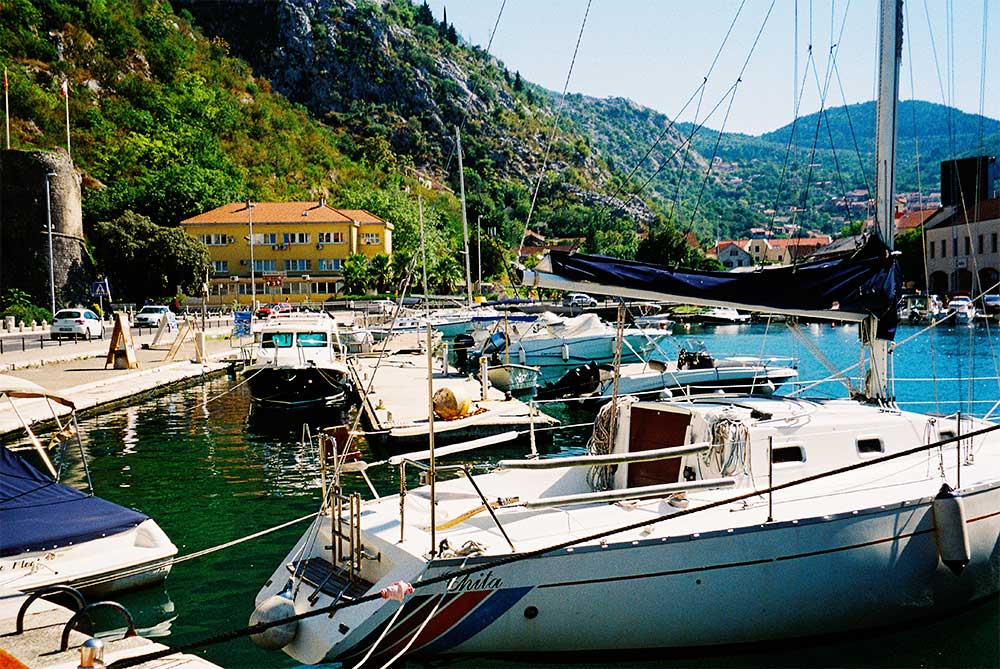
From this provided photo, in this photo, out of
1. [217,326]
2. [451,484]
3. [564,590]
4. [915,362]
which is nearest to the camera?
[564,590]

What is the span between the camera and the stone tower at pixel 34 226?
226 feet

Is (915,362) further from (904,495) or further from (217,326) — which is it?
(217,326)

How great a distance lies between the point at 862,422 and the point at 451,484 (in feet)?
16.4

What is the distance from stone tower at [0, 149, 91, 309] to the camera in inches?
2717

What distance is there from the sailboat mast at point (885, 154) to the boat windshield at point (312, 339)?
2060 cm

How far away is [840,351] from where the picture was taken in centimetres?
4866

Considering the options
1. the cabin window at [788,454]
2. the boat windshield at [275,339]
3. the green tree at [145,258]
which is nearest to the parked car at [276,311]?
the boat windshield at [275,339]

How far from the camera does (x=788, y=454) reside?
9.80 meters

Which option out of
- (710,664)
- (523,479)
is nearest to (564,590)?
(710,664)

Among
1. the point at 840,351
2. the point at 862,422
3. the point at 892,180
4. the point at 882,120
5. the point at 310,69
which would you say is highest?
the point at 310,69

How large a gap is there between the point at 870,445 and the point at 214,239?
87.0 m

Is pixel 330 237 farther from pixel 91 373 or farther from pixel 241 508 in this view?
pixel 241 508

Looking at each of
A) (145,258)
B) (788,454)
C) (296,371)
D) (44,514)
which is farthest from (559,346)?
(145,258)

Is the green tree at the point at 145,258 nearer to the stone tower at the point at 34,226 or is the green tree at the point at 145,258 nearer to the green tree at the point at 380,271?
the stone tower at the point at 34,226
